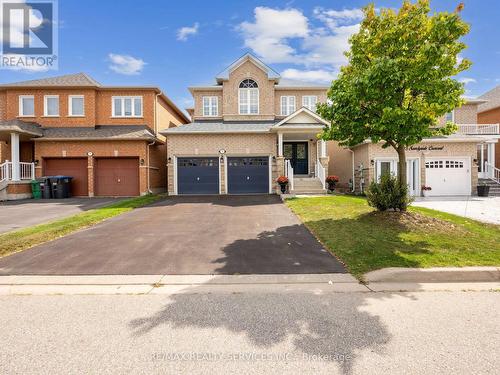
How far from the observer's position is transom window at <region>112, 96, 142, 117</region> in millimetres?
20000

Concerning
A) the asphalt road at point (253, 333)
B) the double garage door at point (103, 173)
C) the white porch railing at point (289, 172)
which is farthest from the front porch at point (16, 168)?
the white porch railing at point (289, 172)

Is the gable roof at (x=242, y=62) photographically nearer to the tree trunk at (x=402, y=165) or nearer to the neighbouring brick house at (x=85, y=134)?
the neighbouring brick house at (x=85, y=134)

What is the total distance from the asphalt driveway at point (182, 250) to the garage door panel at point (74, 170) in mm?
11288

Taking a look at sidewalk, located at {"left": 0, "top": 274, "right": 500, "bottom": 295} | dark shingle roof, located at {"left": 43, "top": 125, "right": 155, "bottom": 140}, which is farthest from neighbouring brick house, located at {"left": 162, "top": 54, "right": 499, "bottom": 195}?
sidewalk, located at {"left": 0, "top": 274, "right": 500, "bottom": 295}

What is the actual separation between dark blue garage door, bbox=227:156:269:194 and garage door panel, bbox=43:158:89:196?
10.0 m

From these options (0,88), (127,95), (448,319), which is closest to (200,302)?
(448,319)

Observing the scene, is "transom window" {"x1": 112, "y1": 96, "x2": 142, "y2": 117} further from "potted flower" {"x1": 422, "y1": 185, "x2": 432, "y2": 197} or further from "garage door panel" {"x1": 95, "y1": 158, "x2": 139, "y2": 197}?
"potted flower" {"x1": 422, "y1": 185, "x2": 432, "y2": 197}

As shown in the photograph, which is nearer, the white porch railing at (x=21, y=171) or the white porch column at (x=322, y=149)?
the white porch railing at (x=21, y=171)

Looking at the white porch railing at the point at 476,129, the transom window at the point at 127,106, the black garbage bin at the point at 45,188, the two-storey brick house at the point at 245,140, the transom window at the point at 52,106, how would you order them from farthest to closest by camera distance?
the white porch railing at the point at 476,129 → the transom window at the point at 127,106 → the transom window at the point at 52,106 → the two-storey brick house at the point at 245,140 → the black garbage bin at the point at 45,188

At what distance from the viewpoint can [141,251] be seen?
247 inches

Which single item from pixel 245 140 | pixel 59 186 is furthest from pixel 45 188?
pixel 245 140

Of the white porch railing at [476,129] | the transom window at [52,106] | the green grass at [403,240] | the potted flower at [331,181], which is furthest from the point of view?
the white porch railing at [476,129]

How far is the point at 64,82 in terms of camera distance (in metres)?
19.7

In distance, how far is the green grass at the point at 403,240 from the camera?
5148 mm
